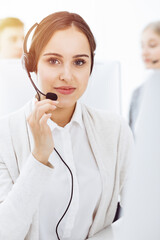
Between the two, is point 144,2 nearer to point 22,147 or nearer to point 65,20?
point 65,20

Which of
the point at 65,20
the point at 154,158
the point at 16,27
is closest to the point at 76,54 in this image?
the point at 65,20

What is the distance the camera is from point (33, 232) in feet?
2.41

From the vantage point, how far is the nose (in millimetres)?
797

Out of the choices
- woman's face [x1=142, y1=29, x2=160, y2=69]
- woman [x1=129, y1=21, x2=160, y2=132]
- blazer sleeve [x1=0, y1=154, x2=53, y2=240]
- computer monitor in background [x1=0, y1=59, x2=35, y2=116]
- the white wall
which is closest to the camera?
blazer sleeve [x1=0, y1=154, x2=53, y2=240]

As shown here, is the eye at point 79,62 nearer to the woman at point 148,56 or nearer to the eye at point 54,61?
the eye at point 54,61

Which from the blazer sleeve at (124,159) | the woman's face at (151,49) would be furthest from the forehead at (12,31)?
the blazer sleeve at (124,159)

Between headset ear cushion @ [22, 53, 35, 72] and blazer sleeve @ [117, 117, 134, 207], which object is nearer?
headset ear cushion @ [22, 53, 35, 72]

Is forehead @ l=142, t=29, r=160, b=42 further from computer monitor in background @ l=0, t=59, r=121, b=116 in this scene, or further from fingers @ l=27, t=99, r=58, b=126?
fingers @ l=27, t=99, r=58, b=126

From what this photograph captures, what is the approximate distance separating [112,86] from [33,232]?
53 cm

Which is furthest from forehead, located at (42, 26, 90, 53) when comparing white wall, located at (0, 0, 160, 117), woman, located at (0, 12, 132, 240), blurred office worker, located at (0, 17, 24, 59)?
white wall, located at (0, 0, 160, 117)

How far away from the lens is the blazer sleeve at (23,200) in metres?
0.66

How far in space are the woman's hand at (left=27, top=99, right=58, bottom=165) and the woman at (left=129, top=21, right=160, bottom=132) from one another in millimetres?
511

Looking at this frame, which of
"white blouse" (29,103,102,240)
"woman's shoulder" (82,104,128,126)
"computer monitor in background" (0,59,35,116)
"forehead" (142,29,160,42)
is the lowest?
"white blouse" (29,103,102,240)

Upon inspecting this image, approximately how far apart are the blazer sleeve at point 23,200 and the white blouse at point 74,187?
128 millimetres
